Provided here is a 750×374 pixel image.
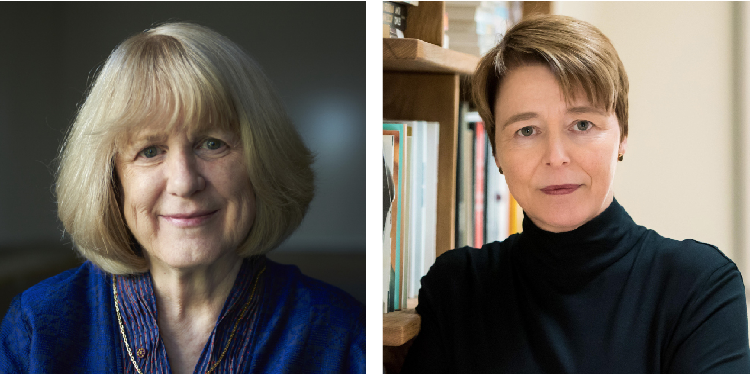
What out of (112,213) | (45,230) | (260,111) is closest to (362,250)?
(260,111)

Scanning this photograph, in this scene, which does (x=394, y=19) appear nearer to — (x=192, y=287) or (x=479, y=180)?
(x=479, y=180)

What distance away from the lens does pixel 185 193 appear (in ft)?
2.64

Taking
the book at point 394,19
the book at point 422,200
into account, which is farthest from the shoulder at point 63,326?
the book at point 394,19

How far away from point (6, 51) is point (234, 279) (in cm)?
50

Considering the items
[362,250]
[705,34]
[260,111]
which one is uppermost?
[705,34]

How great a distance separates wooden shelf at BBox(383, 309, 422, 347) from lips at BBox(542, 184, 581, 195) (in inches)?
13.0

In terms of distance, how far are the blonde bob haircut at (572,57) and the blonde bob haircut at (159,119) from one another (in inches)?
16.1

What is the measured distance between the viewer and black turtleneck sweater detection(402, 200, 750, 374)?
0.88m

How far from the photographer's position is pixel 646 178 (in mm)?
983

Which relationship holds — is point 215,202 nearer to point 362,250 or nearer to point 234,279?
point 234,279

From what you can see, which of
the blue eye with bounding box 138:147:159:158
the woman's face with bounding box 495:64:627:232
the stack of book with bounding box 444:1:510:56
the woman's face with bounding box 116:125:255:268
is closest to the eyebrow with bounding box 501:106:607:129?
the woman's face with bounding box 495:64:627:232

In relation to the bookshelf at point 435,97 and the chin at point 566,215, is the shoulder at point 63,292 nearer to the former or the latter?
the bookshelf at point 435,97

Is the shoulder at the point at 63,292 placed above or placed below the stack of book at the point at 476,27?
below

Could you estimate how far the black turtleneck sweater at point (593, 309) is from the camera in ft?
2.87
